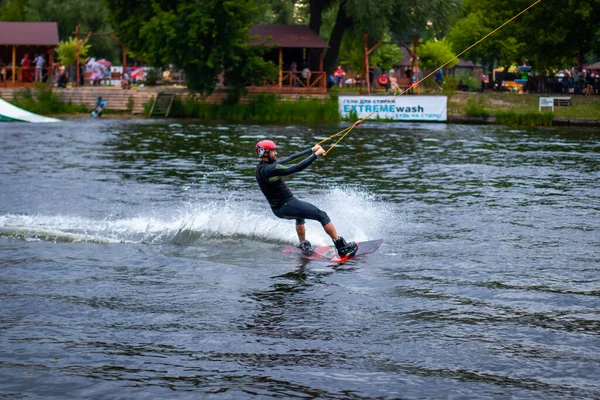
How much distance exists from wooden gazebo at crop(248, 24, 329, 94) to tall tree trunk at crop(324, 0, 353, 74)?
0.79m

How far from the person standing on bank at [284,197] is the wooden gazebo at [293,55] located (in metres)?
38.4

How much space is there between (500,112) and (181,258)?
3663 cm

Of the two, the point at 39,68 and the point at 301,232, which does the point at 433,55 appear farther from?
the point at 301,232

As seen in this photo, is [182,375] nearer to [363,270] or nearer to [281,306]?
[281,306]

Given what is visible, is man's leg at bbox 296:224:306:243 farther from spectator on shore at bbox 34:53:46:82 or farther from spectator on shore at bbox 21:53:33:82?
spectator on shore at bbox 21:53:33:82

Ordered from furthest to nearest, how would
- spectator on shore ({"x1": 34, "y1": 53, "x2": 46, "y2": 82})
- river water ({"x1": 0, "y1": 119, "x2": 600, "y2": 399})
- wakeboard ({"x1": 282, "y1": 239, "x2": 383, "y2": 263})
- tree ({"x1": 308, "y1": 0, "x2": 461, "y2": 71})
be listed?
spectator on shore ({"x1": 34, "y1": 53, "x2": 46, "y2": 82}), tree ({"x1": 308, "y1": 0, "x2": 461, "y2": 71}), wakeboard ({"x1": 282, "y1": 239, "x2": 383, "y2": 263}), river water ({"x1": 0, "y1": 119, "x2": 600, "y2": 399})

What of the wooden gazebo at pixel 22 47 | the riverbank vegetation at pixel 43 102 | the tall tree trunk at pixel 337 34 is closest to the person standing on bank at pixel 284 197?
the riverbank vegetation at pixel 43 102

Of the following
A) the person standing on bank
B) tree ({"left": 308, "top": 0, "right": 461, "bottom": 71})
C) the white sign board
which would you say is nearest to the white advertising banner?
the white sign board

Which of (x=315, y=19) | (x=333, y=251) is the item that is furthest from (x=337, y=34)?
(x=333, y=251)

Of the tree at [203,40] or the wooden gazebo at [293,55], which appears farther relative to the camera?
the wooden gazebo at [293,55]

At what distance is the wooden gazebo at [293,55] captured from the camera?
2146 inches

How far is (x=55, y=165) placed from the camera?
1137 inches

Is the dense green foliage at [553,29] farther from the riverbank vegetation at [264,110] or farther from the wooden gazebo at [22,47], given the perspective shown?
the wooden gazebo at [22,47]

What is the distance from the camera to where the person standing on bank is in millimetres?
14688
